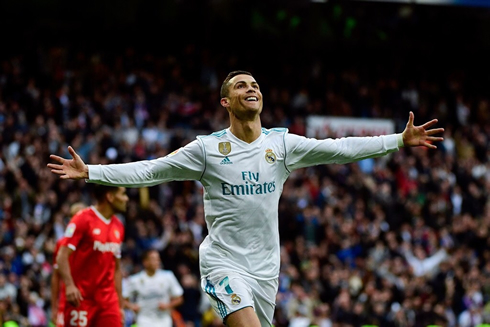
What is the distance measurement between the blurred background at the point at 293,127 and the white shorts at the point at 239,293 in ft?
20.2

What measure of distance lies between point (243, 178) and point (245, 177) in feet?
0.06

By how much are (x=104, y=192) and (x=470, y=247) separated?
13.9 m

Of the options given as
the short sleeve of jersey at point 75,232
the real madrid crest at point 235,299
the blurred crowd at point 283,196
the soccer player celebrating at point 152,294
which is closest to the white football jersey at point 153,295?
the soccer player celebrating at point 152,294

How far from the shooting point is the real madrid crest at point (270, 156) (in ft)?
23.7

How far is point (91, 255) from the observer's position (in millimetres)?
9344

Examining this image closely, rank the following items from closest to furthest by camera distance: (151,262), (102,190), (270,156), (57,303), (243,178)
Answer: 1. (243,178)
2. (270,156)
3. (102,190)
4. (57,303)
5. (151,262)

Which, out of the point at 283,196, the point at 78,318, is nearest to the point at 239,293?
the point at 78,318

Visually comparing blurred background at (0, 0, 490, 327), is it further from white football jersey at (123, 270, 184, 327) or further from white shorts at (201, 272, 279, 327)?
white shorts at (201, 272, 279, 327)

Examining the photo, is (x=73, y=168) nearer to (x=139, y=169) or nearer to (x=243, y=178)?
(x=139, y=169)

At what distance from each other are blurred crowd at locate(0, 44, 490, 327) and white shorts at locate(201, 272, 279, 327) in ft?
27.3

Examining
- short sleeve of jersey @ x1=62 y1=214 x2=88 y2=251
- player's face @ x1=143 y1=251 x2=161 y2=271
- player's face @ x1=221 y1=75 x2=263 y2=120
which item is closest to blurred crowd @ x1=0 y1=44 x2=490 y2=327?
player's face @ x1=143 y1=251 x2=161 y2=271

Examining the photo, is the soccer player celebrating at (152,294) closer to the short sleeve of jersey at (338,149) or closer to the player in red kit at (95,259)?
the player in red kit at (95,259)

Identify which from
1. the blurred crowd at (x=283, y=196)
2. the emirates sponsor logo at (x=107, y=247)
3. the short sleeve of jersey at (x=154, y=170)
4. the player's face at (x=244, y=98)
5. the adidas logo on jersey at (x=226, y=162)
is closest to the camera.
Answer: the short sleeve of jersey at (x=154, y=170)

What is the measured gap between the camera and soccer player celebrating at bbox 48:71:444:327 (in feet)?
23.0
